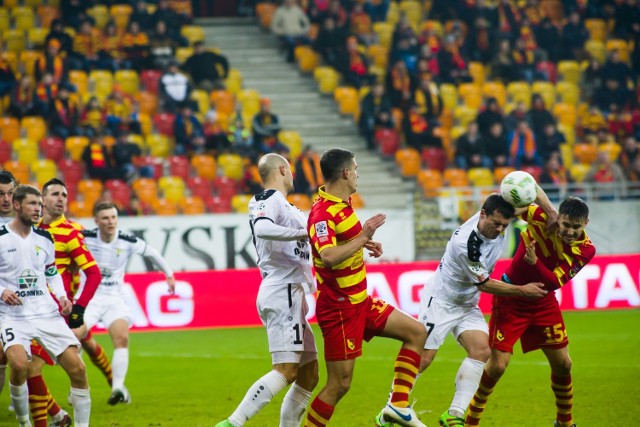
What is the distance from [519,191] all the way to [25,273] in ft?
13.2

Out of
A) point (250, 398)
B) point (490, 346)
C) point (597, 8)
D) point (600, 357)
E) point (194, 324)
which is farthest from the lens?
point (597, 8)

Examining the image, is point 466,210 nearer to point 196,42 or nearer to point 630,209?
point 630,209

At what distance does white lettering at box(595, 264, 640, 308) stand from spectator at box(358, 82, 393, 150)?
25.9 feet

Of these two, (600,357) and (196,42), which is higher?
(196,42)

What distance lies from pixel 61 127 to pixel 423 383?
11.9 m

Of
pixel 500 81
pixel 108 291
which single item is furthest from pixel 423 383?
pixel 500 81

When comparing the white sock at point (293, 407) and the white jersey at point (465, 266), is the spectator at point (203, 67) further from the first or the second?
the white sock at point (293, 407)

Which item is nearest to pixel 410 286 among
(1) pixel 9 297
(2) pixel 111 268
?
(2) pixel 111 268

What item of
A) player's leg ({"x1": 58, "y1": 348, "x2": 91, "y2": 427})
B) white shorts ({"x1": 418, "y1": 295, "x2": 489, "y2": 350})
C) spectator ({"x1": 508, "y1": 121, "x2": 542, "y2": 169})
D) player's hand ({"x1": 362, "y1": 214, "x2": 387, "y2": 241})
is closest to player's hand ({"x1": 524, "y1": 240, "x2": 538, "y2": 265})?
white shorts ({"x1": 418, "y1": 295, "x2": 489, "y2": 350})

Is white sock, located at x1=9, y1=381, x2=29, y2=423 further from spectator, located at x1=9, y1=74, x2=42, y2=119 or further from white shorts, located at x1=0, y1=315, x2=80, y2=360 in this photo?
spectator, located at x1=9, y1=74, x2=42, y2=119

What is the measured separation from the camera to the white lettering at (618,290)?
17.0 meters

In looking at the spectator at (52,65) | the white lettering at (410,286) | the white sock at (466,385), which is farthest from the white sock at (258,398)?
the spectator at (52,65)

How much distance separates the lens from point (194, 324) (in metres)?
16.3

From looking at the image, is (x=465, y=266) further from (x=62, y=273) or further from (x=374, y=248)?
(x=62, y=273)
